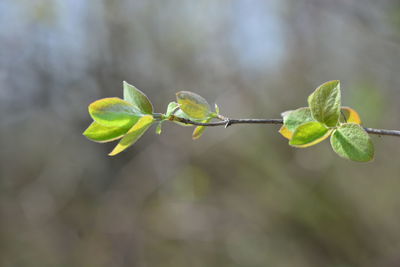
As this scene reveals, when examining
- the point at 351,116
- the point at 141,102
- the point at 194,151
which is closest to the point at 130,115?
the point at 141,102

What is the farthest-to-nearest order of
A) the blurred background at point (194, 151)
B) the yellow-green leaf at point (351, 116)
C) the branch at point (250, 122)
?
the blurred background at point (194, 151), the yellow-green leaf at point (351, 116), the branch at point (250, 122)

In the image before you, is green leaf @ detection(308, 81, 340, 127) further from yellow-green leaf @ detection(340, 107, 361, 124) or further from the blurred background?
the blurred background

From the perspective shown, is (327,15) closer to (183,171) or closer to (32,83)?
(183,171)

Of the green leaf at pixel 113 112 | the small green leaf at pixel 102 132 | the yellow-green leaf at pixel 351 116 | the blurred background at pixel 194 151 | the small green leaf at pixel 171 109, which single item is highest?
the green leaf at pixel 113 112

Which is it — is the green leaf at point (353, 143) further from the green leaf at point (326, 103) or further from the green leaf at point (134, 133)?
the green leaf at point (134, 133)

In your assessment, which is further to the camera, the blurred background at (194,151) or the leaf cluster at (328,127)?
the blurred background at (194,151)

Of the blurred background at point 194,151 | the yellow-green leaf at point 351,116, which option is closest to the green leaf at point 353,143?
the yellow-green leaf at point 351,116
